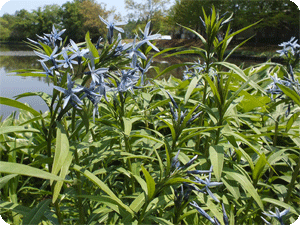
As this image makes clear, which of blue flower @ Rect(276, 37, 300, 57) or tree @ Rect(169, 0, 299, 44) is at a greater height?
tree @ Rect(169, 0, 299, 44)

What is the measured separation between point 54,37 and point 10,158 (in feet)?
3.06

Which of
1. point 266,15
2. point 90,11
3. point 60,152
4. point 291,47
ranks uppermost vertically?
point 90,11

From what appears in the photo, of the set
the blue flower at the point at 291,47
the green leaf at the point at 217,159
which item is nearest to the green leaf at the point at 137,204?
the green leaf at the point at 217,159

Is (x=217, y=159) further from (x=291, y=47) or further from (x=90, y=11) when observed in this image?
(x=90, y=11)

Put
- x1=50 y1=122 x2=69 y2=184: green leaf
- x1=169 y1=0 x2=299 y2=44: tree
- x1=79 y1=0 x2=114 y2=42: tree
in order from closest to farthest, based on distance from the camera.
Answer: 1. x1=50 y1=122 x2=69 y2=184: green leaf
2. x1=169 y1=0 x2=299 y2=44: tree
3. x1=79 y1=0 x2=114 y2=42: tree

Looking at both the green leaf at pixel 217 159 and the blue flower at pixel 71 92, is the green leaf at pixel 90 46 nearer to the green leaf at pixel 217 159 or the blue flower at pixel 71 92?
the blue flower at pixel 71 92

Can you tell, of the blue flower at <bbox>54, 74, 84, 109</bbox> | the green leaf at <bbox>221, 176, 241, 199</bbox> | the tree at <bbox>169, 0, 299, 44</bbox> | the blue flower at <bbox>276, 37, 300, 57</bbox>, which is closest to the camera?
the blue flower at <bbox>54, 74, 84, 109</bbox>

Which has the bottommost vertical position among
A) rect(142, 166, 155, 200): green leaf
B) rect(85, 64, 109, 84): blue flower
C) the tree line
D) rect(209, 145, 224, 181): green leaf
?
rect(142, 166, 155, 200): green leaf

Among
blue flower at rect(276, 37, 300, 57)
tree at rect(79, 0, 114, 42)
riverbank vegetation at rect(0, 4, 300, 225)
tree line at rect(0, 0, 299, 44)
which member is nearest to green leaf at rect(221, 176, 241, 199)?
riverbank vegetation at rect(0, 4, 300, 225)

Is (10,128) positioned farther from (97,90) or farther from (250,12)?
(250,12)

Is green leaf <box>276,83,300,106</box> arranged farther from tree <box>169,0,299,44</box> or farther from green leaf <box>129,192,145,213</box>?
tree <box>169,0,299,44</box>

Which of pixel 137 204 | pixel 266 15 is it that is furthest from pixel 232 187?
pixel 266 15

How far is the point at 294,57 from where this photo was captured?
2092mm

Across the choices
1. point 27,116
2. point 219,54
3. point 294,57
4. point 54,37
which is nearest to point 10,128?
point 54,37
